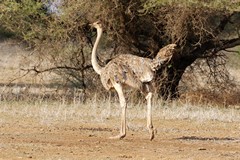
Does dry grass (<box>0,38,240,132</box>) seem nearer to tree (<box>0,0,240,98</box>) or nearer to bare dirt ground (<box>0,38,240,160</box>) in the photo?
bare dirt ground (<box>0,38,240,160</box>)

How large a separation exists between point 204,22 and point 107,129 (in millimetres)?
5196

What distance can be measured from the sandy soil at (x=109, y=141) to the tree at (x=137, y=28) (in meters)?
3.01

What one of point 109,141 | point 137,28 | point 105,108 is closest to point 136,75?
point 109,141

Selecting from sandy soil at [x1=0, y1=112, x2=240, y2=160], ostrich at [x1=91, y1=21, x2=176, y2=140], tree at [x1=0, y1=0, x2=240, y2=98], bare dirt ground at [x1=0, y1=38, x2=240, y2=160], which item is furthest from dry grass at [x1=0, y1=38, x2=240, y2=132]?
ostrich at [x1=91, y1=21, x2=176, y2=140]

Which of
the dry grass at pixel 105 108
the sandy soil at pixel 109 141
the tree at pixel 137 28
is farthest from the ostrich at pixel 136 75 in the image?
the tree at pixel 137 28

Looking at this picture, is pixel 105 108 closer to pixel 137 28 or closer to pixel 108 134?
pixel 137 28

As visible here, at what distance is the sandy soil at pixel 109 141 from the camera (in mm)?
10227

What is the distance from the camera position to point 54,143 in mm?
11234

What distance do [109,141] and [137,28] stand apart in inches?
310

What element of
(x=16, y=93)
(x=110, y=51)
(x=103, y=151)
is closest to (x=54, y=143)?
(x=103, y=151)

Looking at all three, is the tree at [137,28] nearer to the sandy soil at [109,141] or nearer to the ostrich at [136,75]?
the sandy soil at [109,141]

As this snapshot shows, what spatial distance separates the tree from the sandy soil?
301cm

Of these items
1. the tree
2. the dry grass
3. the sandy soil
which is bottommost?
the sandy soil

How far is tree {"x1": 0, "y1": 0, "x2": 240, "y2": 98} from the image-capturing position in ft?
57.9
